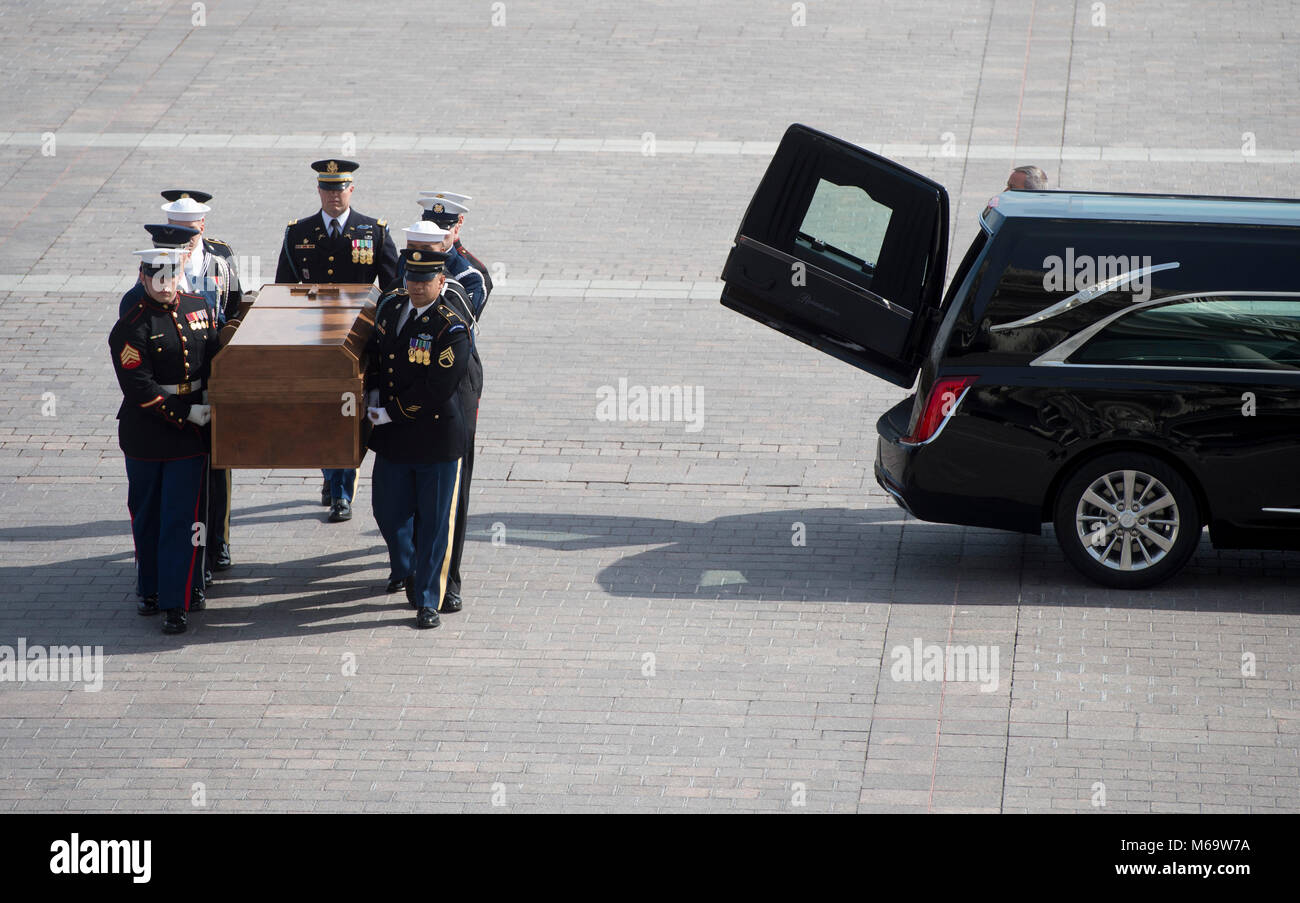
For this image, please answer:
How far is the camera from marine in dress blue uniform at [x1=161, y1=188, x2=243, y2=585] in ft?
29.7

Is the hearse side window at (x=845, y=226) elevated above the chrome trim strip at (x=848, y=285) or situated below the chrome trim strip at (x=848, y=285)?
above

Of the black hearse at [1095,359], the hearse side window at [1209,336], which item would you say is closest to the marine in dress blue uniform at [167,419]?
the black hearse at [1095,359]

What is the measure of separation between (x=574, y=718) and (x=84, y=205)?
9867mm

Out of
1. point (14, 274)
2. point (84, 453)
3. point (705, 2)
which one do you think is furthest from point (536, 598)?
point (705, 2)

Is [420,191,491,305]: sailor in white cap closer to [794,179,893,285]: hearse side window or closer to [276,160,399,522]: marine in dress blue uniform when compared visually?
[276,160,399,522]: marine in dress blue uniform

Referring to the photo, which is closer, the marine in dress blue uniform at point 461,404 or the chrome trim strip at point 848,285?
the marine in dress blue uniform at point 461,404

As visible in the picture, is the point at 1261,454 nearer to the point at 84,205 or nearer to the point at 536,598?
the point at 536,598

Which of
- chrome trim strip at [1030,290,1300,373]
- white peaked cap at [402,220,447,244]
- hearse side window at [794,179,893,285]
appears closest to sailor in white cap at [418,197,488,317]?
white peaked cap at [402,220,447,244]

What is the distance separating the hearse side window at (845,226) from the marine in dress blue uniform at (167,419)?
10.6 feet

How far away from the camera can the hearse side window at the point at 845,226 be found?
8781 mm

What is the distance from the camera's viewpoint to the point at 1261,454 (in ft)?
27.6

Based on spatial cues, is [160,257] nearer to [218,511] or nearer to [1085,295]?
[218,511]

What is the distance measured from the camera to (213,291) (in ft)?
30.3

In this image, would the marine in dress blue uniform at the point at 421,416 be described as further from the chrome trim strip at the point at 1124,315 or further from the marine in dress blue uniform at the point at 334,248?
the chrome trim strip at the point at 1124,315
